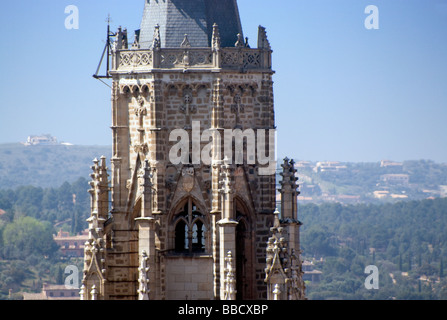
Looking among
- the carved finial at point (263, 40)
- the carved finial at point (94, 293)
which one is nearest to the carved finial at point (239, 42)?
the carved finial at point (263, 40)

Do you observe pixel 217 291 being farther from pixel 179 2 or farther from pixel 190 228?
pixel 179 2

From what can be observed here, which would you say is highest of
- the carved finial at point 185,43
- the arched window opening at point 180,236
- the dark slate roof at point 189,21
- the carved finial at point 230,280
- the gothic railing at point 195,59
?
the dark slate roof at point 189,21

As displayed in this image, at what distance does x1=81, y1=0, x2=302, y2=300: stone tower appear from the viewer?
6638 cm

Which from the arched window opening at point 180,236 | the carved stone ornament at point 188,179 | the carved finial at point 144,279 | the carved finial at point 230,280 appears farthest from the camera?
the arched window opening at point 180,236

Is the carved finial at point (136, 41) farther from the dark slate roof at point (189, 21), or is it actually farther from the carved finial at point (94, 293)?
the carved finial at point (94, 293)

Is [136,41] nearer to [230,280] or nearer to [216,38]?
[216,38]

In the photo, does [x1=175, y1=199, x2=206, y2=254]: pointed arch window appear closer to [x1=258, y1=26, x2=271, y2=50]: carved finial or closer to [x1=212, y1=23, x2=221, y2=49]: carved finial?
[x1=212, y1=23, x2=221, y2=49]: carved finial

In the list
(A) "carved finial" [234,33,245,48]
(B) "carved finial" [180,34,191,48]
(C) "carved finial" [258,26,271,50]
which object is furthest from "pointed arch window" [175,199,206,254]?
(C) "carved finial" [258,26,271,50]

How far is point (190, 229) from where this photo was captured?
67438 mm

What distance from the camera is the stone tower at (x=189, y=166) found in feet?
218

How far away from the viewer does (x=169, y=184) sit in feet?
221

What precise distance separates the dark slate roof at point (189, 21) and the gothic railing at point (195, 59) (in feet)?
2.23

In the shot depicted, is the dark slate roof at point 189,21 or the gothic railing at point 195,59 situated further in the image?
the dark slate roof at point 189,21

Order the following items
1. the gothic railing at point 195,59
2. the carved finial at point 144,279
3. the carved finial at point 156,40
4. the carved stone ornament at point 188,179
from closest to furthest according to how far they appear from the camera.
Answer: the carved finial at point 144,279
the carved finial at point 156,40
the gothic railing at point 195,59
the carved stone ornament at point 188,179
